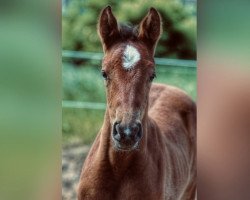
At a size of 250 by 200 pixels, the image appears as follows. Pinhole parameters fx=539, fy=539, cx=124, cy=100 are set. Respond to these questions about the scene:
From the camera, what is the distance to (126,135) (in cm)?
247

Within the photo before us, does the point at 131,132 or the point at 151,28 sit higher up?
the point at 151,28

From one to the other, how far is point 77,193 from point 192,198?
2.06 feet

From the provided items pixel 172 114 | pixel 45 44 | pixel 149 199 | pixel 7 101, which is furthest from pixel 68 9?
pixel 149 199

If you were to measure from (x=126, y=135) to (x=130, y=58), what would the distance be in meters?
0.35

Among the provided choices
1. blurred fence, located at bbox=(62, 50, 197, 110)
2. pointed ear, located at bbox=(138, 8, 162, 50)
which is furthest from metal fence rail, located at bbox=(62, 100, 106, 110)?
pointed ear, located at bbox=(138, 8, 162, 50)

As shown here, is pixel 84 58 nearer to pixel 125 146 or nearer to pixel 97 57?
pixel 97 57

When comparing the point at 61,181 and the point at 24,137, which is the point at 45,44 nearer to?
the point at 24,137

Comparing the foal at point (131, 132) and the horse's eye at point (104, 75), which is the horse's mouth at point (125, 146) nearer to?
the foal at point (131, 132)

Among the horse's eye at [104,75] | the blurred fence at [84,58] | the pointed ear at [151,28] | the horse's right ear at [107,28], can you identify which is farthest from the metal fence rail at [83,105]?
the pointed ear at [151,28]

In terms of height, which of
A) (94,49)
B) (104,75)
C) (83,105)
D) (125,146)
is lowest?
(125,146)

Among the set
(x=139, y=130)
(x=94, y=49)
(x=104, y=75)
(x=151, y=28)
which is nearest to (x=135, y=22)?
(x=151, y=28)

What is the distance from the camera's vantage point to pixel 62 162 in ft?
8.74

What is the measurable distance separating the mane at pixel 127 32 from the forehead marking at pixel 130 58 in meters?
0.09

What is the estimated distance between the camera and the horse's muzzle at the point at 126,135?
2449 millimetres
